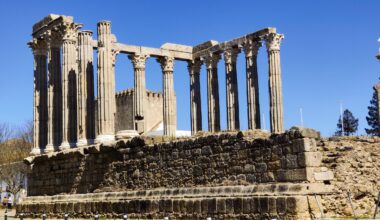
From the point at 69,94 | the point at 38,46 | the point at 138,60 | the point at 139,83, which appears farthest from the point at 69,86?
the point at 138,60

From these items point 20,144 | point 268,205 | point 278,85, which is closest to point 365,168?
point 268,205

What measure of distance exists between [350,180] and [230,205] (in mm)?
3317

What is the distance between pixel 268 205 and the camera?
1573cm

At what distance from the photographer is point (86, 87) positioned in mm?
30406

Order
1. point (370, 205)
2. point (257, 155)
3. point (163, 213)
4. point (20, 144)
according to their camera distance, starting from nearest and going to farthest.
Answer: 1. point (370, 205)
2. point (257, 155)
3. point (163, 213)
4. point (20, 144)

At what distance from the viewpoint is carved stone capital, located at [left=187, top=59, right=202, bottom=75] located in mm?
39719

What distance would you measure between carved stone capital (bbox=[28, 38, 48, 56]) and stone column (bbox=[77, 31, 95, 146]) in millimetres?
2494

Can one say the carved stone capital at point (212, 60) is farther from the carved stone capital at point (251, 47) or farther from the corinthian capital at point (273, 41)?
the corinthian capital at point (273, 41)

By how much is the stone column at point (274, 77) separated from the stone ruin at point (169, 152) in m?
0.05

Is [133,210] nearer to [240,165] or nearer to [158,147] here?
[158,147]

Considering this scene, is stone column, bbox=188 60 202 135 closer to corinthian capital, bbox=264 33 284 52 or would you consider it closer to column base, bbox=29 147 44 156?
corinthian capital, bbox=264 33 284 52

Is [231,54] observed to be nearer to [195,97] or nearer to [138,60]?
[195,97]

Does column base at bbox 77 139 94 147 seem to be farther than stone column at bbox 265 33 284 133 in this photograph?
No

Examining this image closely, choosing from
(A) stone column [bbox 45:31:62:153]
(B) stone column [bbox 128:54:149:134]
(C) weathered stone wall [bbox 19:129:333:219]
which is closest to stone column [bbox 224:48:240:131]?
(B) stone column [bbox 128:54:149:134]
